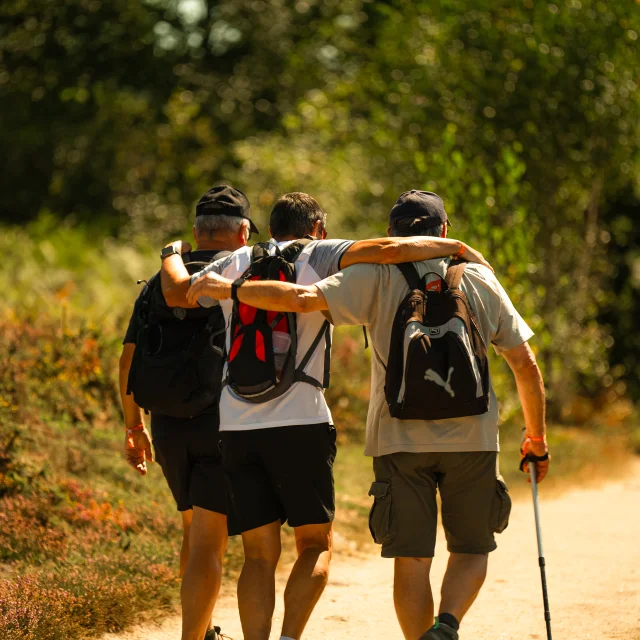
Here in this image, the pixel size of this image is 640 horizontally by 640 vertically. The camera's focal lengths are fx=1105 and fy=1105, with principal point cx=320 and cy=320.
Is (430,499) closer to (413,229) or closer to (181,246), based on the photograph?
(413,229)

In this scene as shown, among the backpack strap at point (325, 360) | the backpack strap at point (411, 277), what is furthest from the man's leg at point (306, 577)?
the backpack strap at point (411, 277)

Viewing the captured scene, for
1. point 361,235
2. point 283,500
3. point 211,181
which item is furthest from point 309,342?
point 211,181

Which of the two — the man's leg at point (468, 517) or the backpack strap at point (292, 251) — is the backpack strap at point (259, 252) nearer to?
the backpack strap at point (292, 251)

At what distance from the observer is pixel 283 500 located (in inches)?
164

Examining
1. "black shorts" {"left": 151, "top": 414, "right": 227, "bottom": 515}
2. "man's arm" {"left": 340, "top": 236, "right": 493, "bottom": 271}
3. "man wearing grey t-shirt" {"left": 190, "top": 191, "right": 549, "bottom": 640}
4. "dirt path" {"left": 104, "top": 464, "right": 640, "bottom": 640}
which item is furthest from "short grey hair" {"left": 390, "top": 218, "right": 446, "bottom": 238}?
"dirt path" {"left": 104, "top": 464, "right": 640, "bottom": 640}

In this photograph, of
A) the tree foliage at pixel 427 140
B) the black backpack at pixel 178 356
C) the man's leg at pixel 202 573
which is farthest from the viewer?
the tree foliage at pixel 427 140

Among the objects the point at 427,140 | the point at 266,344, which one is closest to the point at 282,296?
the point at 266,344

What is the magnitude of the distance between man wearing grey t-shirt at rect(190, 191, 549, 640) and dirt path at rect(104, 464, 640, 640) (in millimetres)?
1333

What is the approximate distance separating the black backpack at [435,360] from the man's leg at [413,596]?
1.89 ft

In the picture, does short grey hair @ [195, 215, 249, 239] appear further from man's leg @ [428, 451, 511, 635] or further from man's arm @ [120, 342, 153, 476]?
man's leg @ [428, 451, 511, 635]

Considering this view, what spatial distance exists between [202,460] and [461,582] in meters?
1.18

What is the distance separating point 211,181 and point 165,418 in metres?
21.6

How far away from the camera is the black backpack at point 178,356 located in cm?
452

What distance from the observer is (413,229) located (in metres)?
4.29
